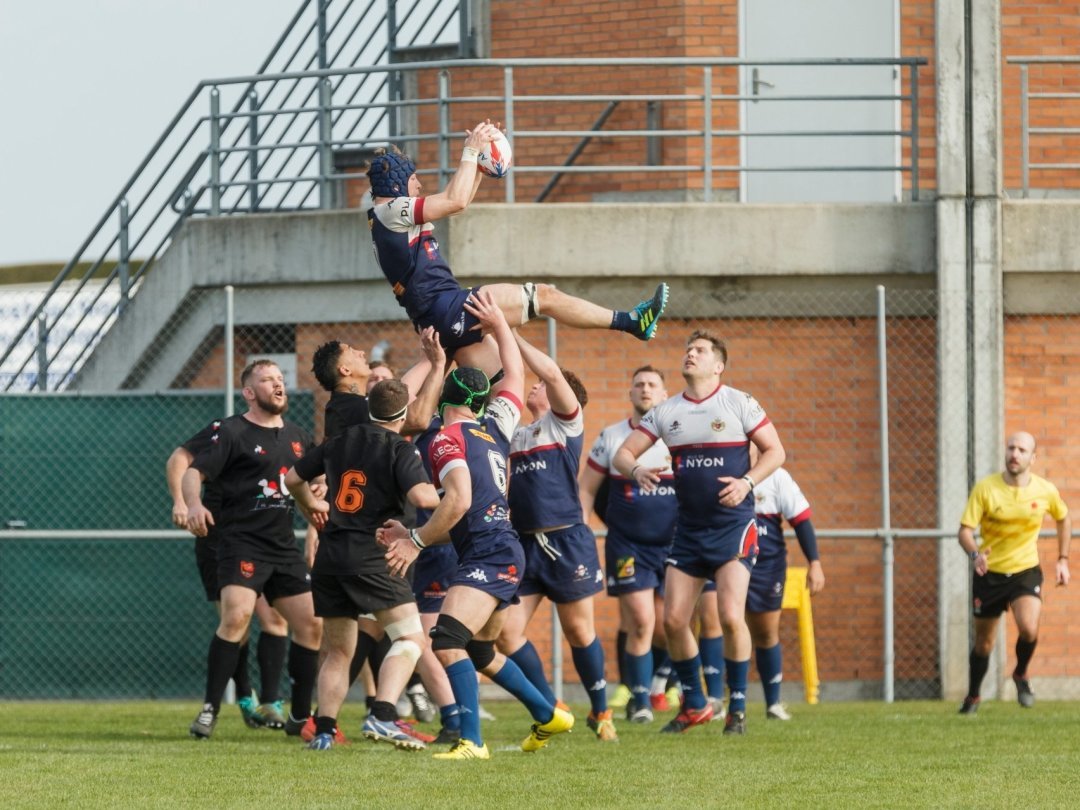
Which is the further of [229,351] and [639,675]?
[229,351]

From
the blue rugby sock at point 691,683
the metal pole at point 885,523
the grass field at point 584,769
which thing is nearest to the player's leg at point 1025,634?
the grass field at point 584,769

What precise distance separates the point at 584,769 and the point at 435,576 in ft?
7.71

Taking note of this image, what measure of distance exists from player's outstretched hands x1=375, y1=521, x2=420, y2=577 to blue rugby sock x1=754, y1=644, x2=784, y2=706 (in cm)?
442

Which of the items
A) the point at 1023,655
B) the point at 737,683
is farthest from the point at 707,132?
the point at 737,683

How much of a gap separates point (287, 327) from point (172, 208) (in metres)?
1.95

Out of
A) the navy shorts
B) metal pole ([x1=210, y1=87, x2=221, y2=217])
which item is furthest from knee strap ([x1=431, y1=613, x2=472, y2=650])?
metal pole ([x1=210, y1=87, x2=221, y2=217])

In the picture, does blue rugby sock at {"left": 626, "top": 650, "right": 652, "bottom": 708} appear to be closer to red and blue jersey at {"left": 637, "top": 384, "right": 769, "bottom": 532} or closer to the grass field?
the grass field

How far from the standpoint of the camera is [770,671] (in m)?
13.3

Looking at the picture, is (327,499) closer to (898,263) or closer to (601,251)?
(601,251)

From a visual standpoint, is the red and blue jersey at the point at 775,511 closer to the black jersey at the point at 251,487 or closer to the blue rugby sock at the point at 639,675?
the blue rugby sock at the point at 639,675

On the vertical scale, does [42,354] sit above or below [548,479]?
above

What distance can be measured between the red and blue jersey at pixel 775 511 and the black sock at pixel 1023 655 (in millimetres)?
1889

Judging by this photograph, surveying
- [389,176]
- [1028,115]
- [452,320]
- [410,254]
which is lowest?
[452,320]

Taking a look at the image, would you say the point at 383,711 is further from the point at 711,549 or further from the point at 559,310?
the point at 711,549
